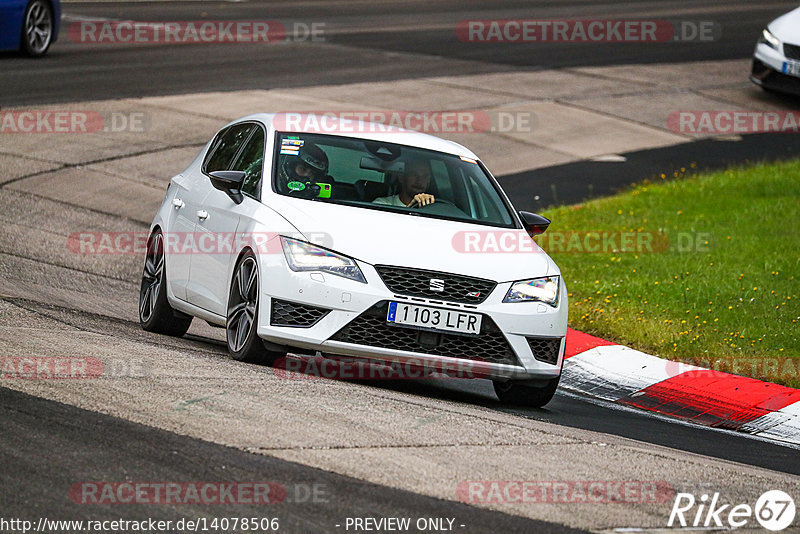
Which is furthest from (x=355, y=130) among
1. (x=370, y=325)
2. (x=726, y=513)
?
(x=726, y=513)

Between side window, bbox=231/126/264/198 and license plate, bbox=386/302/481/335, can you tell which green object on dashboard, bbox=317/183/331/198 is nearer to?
side window, bbox=231/126/264/198

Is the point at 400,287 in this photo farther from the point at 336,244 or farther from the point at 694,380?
the point at 694,380

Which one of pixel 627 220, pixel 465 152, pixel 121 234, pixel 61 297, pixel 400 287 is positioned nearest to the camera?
pixel 400 287

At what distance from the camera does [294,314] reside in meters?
7.60

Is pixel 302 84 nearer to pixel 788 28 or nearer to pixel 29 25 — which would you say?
pixel 29 25

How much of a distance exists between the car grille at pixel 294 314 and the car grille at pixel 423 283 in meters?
0.42

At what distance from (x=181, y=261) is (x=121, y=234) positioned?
167 inches

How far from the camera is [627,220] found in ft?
47.0

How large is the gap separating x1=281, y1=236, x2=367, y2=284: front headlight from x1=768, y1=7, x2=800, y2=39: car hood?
14.8m

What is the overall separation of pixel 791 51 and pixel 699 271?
31.6 ft

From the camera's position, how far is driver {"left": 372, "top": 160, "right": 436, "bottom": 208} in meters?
8.52

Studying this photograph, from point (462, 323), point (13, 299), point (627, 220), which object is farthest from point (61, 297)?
point (627, 220)

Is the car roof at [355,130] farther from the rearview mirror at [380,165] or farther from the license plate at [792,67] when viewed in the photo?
the license plate at [792,67]

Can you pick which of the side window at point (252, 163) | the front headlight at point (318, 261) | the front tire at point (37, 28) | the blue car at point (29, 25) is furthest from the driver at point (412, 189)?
the front tire at point (37, 28)
